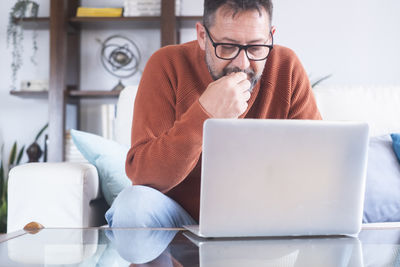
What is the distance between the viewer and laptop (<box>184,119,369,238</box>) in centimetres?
84

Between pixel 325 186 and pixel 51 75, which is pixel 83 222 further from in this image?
pixel 51 75

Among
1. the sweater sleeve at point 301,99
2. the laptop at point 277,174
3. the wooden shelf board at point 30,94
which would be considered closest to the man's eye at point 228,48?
the sweater sleeve at point 301,99

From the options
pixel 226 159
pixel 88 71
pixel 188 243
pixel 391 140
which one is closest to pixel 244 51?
pixel 226 159

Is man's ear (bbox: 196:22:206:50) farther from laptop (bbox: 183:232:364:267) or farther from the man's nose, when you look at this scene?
laptop (bbox: 183:232:364:267)

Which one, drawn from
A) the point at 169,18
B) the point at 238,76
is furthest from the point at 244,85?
the point at 169,18

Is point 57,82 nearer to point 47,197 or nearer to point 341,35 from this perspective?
point 47,197

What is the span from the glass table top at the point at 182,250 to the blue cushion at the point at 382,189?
0.70 meters

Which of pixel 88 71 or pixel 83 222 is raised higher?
pixel 88 71

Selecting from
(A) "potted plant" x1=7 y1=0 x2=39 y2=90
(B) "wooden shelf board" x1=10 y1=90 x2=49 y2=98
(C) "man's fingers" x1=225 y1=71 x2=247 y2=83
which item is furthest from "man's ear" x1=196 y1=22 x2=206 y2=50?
(A) "potted plant" x1=7 y1=0 x2=39 y2=90

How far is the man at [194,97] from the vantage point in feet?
3.67

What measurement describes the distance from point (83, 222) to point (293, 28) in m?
2.04

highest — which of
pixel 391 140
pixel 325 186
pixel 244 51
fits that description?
pixel 244 51

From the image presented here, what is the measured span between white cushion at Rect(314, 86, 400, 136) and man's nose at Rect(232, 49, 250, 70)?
87 cm

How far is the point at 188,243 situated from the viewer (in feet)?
2.76
